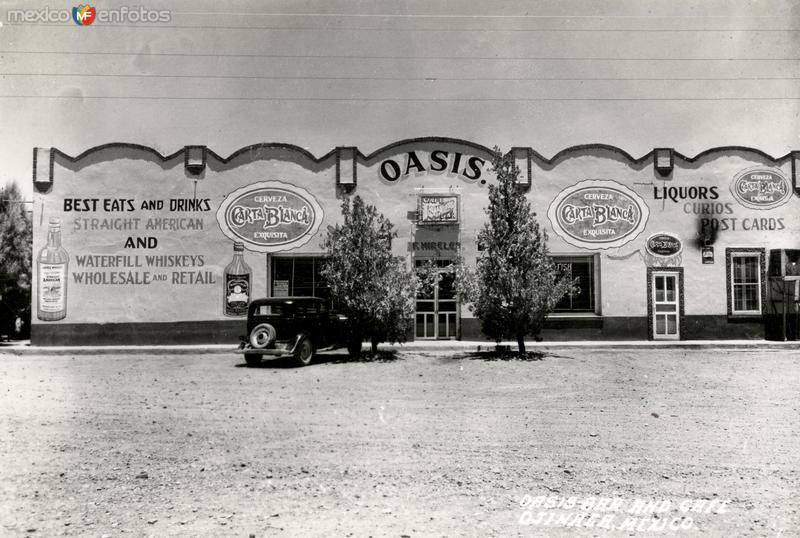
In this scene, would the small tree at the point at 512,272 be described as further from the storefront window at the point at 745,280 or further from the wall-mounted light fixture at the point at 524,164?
the storefront window at the point at 745,280

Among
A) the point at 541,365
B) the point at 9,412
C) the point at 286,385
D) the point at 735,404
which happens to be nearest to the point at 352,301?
the point at 286,385

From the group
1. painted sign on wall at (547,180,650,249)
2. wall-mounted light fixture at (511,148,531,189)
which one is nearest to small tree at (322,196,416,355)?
wall-mounted light fixture at (511,148,531,189)

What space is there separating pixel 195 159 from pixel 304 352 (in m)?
7.94

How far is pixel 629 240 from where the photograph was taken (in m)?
17.6

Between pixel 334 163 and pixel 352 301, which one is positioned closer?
pixel 352 301

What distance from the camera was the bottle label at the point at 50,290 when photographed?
16891 mm

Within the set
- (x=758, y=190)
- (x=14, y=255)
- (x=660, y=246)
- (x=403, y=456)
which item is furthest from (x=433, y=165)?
(x=14, y=255)

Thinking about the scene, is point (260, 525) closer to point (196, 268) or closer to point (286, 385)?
point (286, 385)

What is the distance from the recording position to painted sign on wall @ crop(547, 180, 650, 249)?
1759cm

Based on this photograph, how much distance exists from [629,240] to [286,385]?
11.8 metres

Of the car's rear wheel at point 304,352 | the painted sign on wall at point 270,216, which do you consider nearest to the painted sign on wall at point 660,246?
the painted sign on wall at point 270,216

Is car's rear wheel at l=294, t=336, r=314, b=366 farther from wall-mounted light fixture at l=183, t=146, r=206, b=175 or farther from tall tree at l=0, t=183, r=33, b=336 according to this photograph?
tall tree at l=0, t=183, r=33, b=336

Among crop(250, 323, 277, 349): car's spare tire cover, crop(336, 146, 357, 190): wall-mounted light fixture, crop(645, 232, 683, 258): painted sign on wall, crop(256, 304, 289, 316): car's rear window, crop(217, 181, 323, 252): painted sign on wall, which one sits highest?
crop(336, 146, 357, 190): wall-mounted light fixture

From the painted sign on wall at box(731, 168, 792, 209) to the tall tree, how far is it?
21797 millimetres
